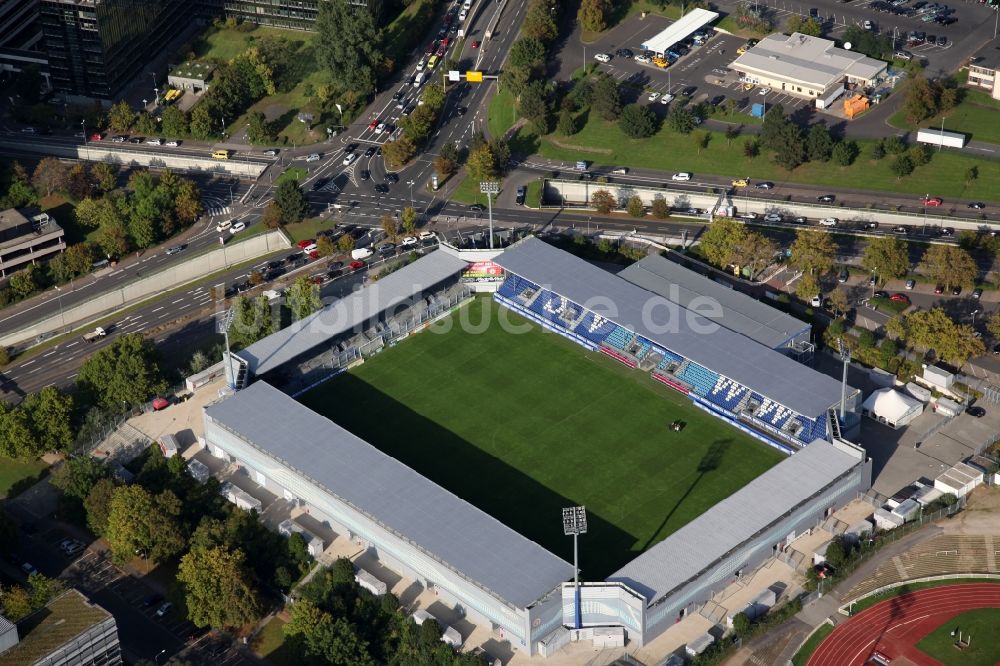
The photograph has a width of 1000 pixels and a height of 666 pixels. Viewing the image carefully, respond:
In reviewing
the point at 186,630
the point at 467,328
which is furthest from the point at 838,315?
the point at 186,630

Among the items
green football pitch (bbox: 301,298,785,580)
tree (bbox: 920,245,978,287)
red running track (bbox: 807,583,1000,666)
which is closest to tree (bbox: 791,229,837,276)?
tree (bbox: 920,245,978,287)

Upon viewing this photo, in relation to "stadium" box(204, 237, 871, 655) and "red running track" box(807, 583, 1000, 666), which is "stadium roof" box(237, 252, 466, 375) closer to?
"stadium" box(204, 237, 871, 655)

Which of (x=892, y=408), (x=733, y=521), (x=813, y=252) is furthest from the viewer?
(x=813, y=252)

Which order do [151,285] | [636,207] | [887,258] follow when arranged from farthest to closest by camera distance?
1. [636,207]
2. [151,285]
3. [887,258]

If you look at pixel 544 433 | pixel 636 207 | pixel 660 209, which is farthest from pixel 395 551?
pixel 660 209

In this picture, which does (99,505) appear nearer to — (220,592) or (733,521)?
(220,592)

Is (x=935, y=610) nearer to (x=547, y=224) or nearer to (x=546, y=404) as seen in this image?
(x=546, y=404)
